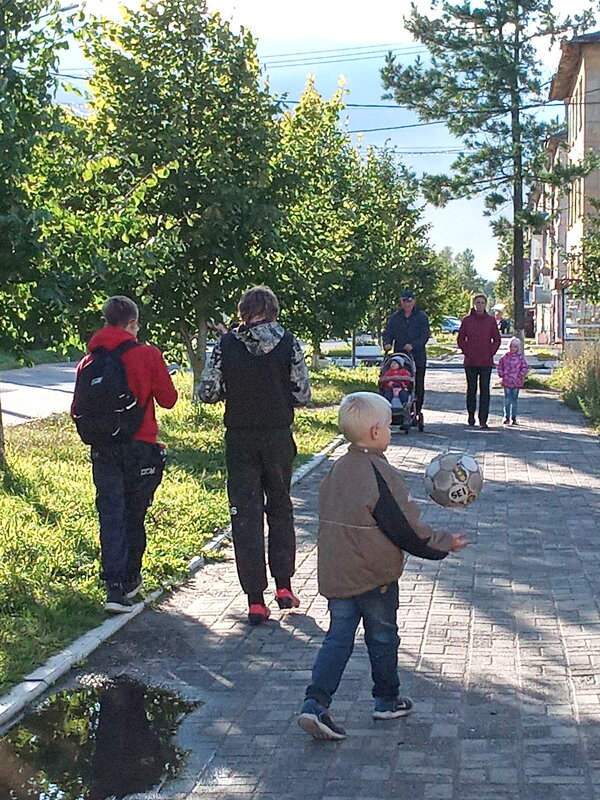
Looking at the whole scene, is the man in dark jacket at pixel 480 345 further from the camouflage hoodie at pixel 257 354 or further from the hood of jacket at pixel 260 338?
the hood of jacket at pixel 260 338

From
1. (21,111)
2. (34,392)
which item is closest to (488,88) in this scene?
(34,392)

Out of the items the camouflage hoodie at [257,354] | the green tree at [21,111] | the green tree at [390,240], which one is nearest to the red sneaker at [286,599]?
the camouflage hoodie at [257,354]

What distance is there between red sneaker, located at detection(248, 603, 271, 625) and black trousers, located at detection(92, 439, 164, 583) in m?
0.82

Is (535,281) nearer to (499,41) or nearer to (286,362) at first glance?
(499,41)

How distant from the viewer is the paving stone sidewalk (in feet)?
15.9

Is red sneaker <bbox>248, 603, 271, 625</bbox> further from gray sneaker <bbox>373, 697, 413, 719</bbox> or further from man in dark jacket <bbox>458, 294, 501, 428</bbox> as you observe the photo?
man in dark jacket <bbox>458, 294, 501, 428</bbox>

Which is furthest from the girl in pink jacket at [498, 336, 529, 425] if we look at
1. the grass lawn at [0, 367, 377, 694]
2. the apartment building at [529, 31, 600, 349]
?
the apartment building at [529, 31, 600, 349]

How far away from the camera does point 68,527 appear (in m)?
9.74

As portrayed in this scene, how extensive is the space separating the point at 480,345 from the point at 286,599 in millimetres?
10367

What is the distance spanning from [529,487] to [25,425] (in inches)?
389

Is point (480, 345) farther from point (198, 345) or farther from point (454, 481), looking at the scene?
point (454, 481)

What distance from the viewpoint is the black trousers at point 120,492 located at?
746 centimetres

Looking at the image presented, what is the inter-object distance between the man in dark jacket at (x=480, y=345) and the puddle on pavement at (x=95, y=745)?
11.8 meters

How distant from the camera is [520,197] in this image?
34.6 m
